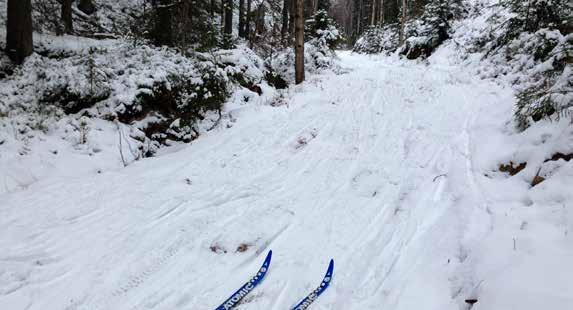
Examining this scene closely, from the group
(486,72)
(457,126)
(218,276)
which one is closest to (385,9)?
(486,72)

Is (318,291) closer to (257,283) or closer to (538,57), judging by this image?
Answer: (257,283)

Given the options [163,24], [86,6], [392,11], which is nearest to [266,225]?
[163,24]

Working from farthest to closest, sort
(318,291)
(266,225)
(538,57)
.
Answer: (538,57) < (266,225) < (318,291)

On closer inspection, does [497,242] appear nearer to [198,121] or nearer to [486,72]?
[198,121]

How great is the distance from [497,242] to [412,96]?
691cm

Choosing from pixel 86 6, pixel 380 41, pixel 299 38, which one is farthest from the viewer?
pixel 380 41

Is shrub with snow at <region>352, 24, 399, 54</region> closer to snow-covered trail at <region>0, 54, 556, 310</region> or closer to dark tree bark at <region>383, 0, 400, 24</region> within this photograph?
dark tree bark at <region>383, 0, 400, 24</region>

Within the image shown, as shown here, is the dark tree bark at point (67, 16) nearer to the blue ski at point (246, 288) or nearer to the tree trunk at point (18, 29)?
the tree trunk at point (18, 29)

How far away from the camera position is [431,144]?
20.2ft

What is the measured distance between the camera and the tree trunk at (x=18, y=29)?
8.73m

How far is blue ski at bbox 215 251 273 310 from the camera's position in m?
3.06

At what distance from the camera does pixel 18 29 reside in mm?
8758

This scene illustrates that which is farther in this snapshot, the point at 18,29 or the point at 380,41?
the point at 380,41

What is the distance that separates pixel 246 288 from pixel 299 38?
10196 millimetres
